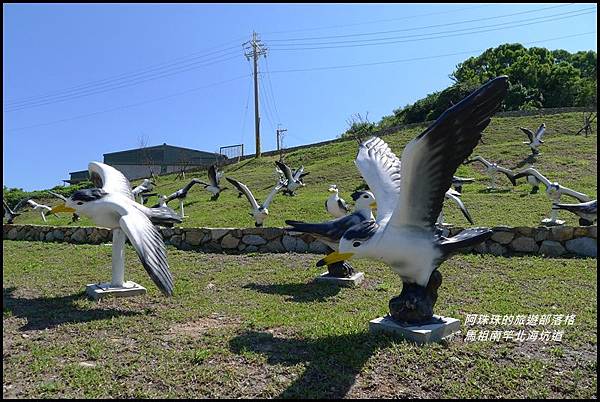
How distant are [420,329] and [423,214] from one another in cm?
101

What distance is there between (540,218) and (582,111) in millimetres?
21884

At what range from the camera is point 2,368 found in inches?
153

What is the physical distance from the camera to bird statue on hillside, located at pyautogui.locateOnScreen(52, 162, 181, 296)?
17.3ft

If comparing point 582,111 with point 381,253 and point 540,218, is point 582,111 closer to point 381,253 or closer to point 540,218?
point 540,218

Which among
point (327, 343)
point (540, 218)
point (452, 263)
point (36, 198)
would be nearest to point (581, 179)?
point (540, 218)

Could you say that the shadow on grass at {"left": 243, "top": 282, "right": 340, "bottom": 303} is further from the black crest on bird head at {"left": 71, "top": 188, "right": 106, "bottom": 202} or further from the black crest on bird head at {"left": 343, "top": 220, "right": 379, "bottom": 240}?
the black crest on bird head at {"left": 71, "top": 188, "right": 106, "bottom": 202}

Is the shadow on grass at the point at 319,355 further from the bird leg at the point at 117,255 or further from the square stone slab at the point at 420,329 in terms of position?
the bird leg at the point at 117,255

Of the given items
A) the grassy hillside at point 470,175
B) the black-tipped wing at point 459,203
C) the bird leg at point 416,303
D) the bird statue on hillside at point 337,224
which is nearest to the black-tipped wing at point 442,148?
the bird leg at point 416,303

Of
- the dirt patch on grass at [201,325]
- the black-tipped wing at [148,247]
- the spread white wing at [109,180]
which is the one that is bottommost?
the dirt patch on grass at [201,325]

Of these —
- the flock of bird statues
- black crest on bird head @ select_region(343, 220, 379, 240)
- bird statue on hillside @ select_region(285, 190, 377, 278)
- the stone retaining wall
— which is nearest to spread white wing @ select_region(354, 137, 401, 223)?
the flock of bird statues

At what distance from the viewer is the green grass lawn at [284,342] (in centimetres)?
365

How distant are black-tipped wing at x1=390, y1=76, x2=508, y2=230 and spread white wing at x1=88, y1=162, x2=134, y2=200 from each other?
424 cm

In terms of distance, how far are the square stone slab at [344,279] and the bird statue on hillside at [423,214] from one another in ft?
7.36

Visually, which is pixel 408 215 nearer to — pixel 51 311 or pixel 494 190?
pixel 51 311
